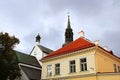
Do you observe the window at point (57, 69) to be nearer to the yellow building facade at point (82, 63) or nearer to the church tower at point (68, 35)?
the yellow building facade at point (82, 63)

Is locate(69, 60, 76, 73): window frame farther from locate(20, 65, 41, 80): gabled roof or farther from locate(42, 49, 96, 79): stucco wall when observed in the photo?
locate(20, 65, 41, 80): gabled roof

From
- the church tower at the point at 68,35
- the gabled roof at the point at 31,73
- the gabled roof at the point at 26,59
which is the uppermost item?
the church tower at the point at 68,35

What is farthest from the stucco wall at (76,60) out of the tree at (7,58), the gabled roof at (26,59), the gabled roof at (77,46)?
the gabled roof at (26,59)

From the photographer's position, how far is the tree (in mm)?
28027

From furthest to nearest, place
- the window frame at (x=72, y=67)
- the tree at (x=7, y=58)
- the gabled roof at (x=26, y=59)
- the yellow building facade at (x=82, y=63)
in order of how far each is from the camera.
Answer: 1. the gabled roof at (x=26, y=59)
2. the window frame at (x=72, y=67)
3. the tree at (x=7, y=58)
4. the yellow building facade at (x=82, y=63)

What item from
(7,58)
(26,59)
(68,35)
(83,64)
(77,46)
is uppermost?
(68,35)

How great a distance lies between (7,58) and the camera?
28766 millimetres

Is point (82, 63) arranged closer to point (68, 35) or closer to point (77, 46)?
point (77, 46)

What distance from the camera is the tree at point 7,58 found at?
2803 cm

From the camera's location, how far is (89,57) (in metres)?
26.8

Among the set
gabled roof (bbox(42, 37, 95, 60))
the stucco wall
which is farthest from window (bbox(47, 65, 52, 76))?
gabled roof (bbox(42, 37, 95, 60))

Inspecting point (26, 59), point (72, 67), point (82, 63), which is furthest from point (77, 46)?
point (26, 59)

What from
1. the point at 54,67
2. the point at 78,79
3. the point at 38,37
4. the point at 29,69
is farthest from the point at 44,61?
the point at 38,37

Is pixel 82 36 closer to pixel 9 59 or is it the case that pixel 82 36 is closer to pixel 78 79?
pixel 78 79
